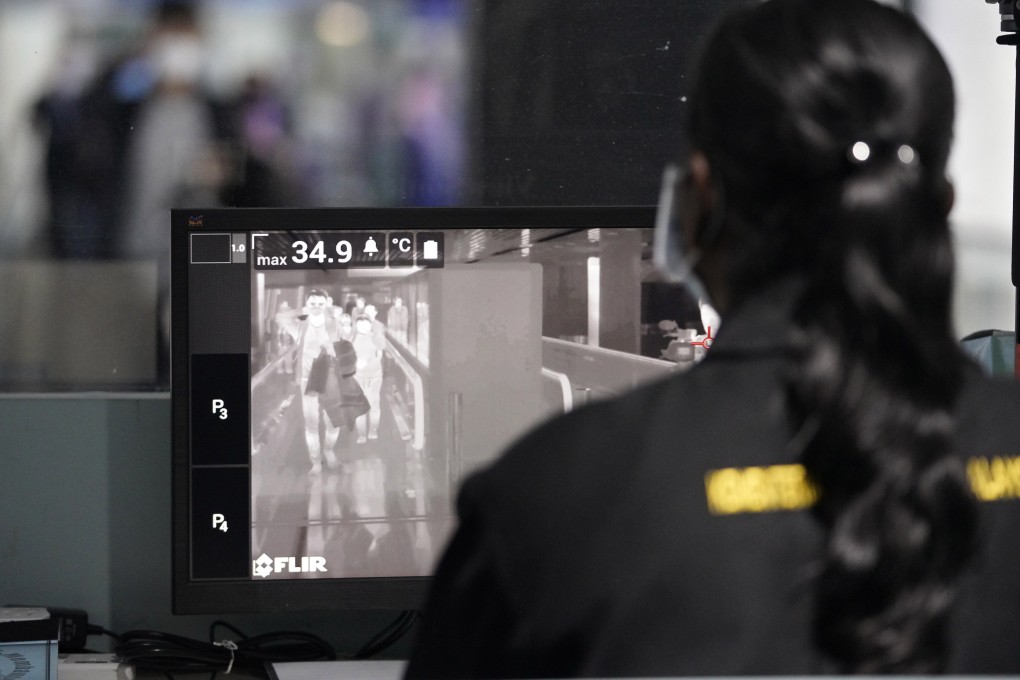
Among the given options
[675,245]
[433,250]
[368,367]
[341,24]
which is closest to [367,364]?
[368,367]

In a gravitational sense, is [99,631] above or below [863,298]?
below

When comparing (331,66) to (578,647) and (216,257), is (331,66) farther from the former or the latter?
(578,647)

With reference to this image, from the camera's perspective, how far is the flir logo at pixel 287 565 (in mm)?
1236

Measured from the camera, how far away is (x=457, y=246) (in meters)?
1.24

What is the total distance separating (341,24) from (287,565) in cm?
67

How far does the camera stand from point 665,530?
446 mm

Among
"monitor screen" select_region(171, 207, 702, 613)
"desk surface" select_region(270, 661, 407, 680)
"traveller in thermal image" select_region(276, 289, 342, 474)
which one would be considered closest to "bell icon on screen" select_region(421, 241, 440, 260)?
"monitor screen" select_region(171, 207, 702, 613)

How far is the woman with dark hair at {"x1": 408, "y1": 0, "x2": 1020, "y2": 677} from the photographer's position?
449 millimetres

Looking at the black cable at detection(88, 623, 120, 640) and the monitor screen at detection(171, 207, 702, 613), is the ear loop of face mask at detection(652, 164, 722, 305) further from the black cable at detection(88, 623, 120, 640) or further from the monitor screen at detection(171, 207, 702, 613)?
the black cable at detection(88, 623, 120, 640)

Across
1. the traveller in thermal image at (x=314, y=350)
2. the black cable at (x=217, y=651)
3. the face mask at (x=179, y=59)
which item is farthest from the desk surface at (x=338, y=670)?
the face mask at (x=179, y=59)

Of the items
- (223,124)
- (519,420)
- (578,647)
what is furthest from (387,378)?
(578,647)

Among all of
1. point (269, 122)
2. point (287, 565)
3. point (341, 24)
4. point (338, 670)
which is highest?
point (341, 24)

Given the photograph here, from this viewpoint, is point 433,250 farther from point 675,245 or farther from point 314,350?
point 675,245


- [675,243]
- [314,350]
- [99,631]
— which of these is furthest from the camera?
[99,631]
